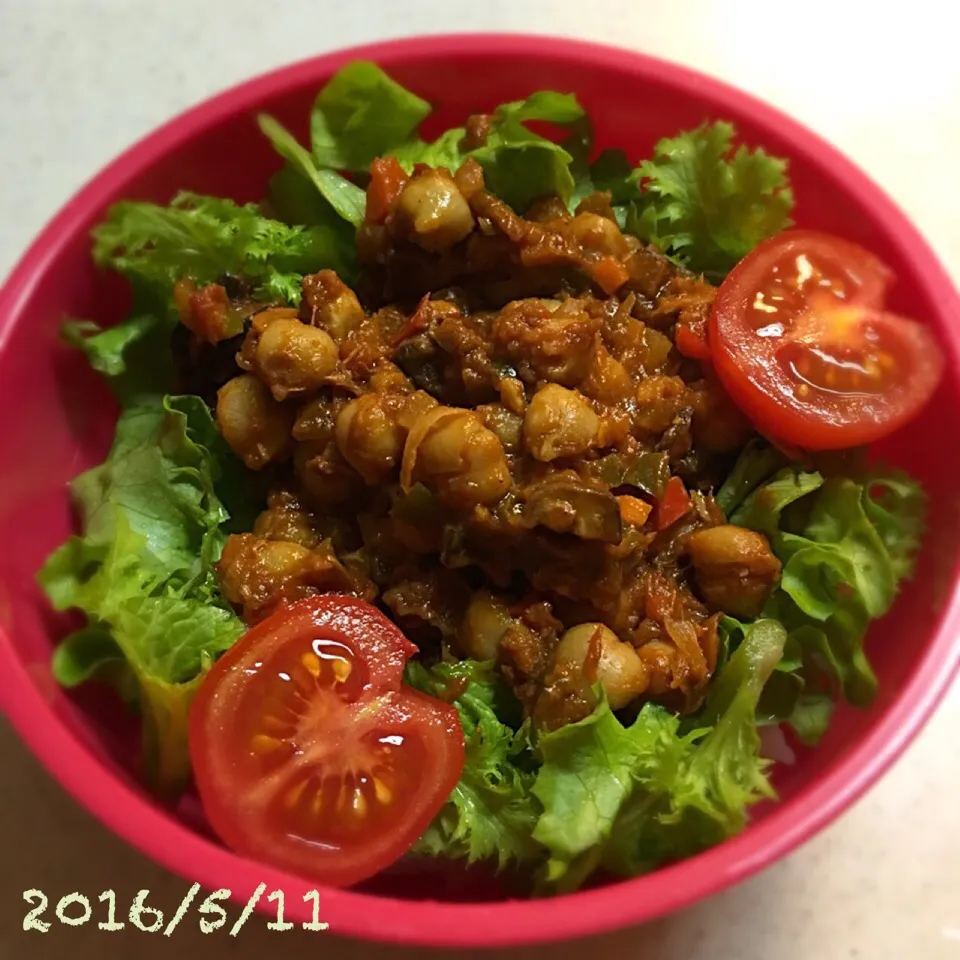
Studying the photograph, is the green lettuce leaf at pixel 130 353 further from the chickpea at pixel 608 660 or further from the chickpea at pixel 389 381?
the chickpea at pixel 608 660

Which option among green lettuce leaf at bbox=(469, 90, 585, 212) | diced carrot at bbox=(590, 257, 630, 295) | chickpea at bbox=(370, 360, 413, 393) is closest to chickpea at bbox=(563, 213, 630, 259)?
diced carrot at bbox=(590, 257, 630, 295)

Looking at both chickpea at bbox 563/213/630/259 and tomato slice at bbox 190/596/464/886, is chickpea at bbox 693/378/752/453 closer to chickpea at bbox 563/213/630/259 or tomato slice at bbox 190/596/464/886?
chickpea at bbox 563/213/630/259

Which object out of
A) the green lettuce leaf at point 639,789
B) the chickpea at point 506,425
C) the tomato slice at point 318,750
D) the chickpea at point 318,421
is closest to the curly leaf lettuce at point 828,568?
the green lettuce leaf at point 639,789

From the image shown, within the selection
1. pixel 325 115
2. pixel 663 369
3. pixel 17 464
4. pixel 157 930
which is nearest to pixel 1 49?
pixel 325 115

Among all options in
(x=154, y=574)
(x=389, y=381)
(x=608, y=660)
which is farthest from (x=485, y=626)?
(x=154, y=574)

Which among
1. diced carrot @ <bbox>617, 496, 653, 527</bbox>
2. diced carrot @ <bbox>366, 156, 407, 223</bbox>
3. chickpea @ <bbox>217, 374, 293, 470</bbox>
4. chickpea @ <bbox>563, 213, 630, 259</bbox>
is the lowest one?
diced carrot @ <bbox>617, 496, 653, 527</bbox>

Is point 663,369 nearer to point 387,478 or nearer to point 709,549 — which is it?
point 709,549
